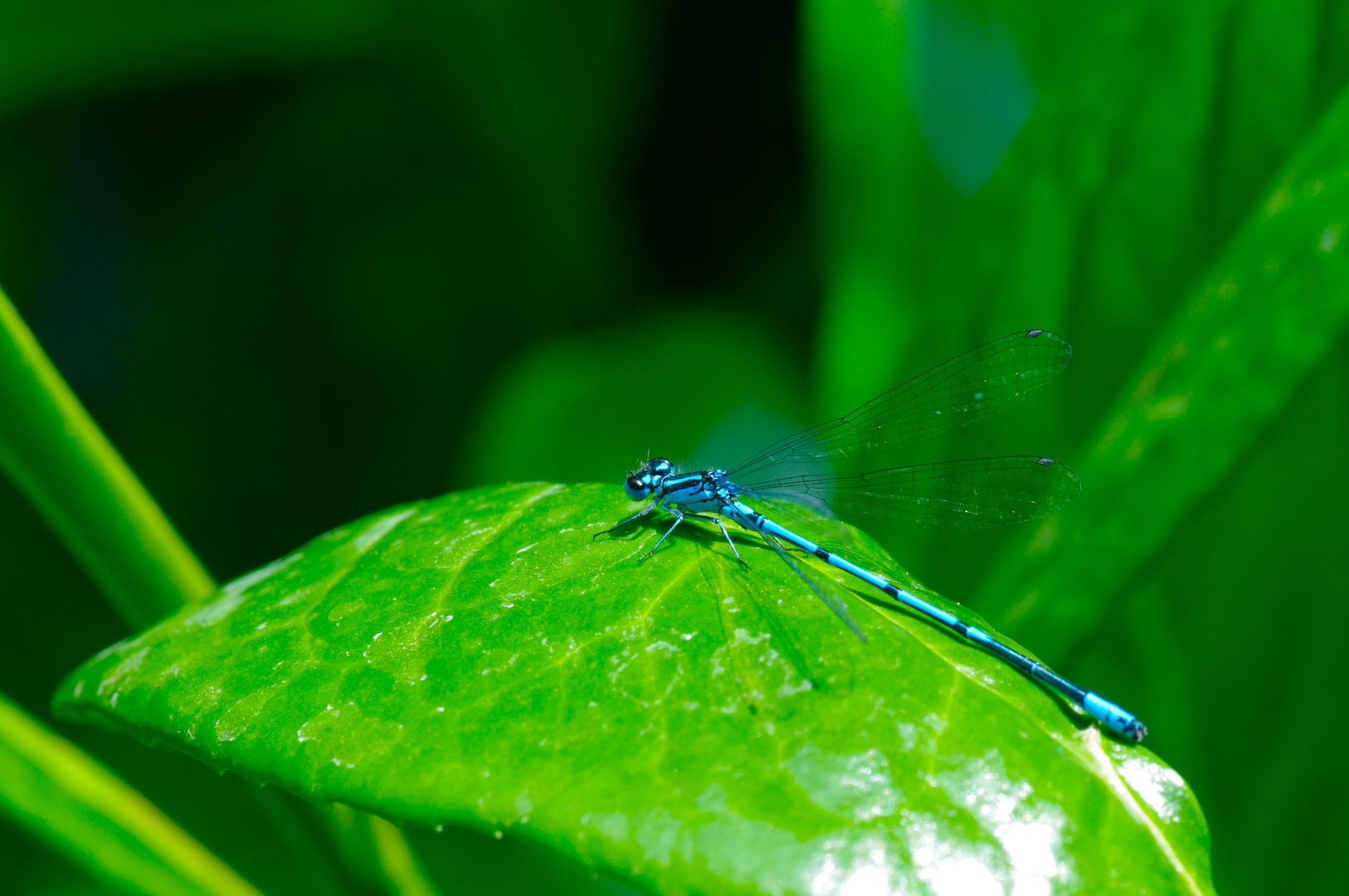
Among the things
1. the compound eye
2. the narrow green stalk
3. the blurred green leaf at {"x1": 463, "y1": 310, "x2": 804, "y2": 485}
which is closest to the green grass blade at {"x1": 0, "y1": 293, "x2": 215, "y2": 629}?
the narrow green stalk

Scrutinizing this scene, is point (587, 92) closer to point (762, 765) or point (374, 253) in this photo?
point (374, 253)

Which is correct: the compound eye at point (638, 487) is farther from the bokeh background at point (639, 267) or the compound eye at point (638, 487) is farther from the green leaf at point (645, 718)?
the bokeh background at point (639, 267)

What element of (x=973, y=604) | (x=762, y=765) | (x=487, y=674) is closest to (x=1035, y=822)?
(x=762, y=765)

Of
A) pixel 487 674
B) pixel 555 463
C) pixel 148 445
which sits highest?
pixel 148 445

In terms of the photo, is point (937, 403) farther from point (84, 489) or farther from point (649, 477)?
point (84, 489)

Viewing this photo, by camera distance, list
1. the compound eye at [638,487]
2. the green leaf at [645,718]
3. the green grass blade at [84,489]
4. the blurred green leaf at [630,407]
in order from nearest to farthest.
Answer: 1. the green leaf at [645,718]
2. the green grass blade at [84,489]
3. the compound eye at [638,487]
4. the blurred green leaf at [630,407]

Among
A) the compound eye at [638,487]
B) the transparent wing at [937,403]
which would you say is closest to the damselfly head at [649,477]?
the compound eye at [638,487]

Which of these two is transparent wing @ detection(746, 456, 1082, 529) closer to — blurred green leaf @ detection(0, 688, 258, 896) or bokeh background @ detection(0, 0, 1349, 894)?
bokeh background @ detection(0, 0, 1349, 894)
